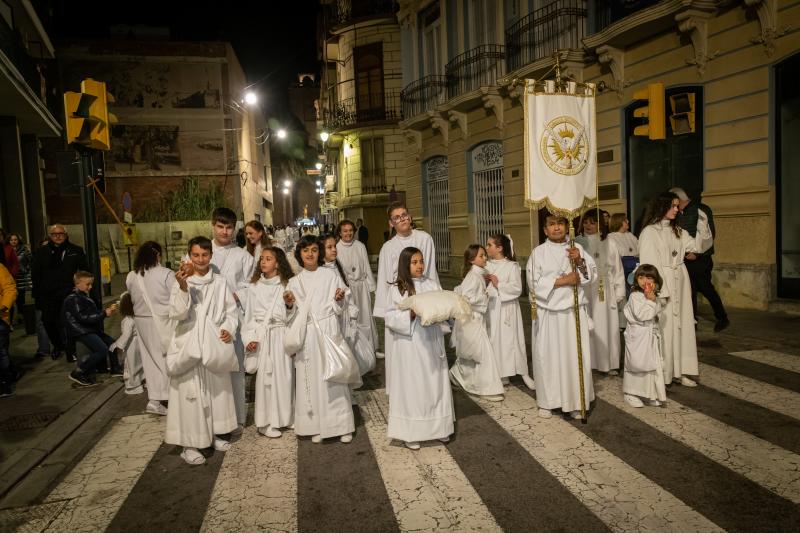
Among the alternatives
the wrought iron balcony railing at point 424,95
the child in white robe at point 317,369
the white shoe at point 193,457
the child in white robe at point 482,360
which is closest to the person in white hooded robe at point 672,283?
the child in white robe at point 482,360

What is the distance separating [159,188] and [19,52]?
56.3 feet

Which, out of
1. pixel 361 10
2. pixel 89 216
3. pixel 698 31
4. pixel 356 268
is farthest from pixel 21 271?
pixel 361 10

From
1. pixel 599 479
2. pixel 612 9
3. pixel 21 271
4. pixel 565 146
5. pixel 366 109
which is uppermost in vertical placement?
pixel 366 109

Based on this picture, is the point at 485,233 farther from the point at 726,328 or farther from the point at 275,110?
the point at 275,110

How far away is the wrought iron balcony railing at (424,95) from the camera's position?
63.1 feet

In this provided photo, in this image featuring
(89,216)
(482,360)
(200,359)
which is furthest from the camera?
(89,216)

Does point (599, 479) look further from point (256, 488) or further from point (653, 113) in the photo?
point (653, 113)

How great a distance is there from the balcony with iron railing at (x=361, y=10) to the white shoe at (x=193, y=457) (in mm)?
25098

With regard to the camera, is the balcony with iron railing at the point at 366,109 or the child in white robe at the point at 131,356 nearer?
the child in white robe at the point at 131,356

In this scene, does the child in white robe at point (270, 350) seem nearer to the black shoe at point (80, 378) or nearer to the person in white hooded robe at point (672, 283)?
the black shoe at point (80, 378)

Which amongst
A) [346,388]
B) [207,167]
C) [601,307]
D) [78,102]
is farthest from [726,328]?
[207,167]

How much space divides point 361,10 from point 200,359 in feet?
85.2

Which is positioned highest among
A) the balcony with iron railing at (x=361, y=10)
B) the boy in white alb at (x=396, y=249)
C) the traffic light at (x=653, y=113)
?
the balcony with iron railing at (x=361, y=10)

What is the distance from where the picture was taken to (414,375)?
4566 mm
